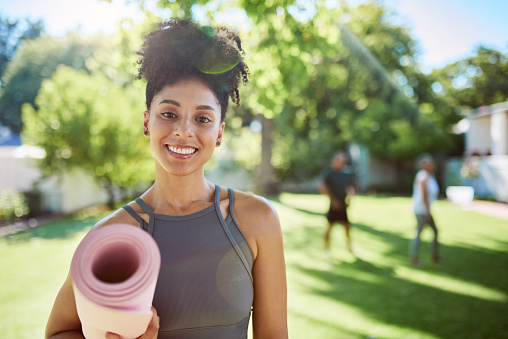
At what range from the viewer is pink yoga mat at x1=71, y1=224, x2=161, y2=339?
812 mm

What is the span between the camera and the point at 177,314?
1.21m

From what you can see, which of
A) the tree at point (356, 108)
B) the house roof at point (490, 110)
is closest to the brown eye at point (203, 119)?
the tree at point (356, 108)

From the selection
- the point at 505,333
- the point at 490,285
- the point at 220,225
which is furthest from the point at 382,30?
the point at 220,225

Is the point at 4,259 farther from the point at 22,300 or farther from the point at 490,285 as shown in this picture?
the point at 490,285

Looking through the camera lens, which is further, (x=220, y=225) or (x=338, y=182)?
(x=338, y=182)

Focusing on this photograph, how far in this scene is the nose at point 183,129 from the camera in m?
1.23

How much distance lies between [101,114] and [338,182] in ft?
30.2

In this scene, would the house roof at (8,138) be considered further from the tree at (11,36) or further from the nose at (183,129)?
the nose at (183,129)

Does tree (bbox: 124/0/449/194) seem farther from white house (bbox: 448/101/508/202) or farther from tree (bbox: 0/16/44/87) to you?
tree (bbox: 0/16/44/87)

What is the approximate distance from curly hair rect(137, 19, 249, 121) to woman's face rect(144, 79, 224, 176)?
42 millimetres

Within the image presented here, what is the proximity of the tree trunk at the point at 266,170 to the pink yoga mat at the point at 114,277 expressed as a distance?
20656 millimetres

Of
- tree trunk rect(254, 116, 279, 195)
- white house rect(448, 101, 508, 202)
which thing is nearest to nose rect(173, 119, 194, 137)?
white house rect(448, 101, 508, 202)

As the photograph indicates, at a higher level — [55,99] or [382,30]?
[382,30]

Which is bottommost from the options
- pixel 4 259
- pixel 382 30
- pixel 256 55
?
pixel 4 259
